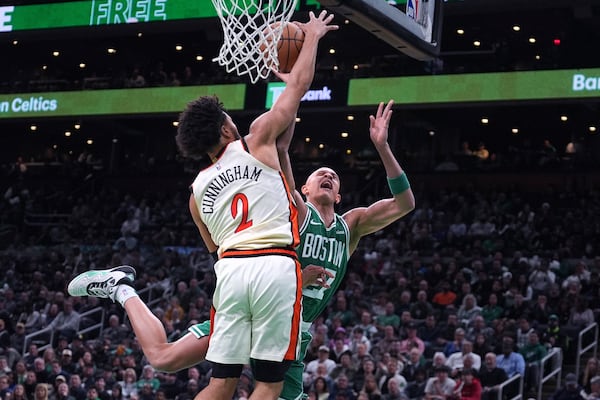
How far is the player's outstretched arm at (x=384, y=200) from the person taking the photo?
6275mm

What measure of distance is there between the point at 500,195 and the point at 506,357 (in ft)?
24.0

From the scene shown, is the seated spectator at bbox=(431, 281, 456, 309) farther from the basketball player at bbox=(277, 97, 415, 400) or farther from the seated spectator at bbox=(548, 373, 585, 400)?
the basketball player at bbox=(277, 97, 415, 400)

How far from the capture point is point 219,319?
16.5 feet

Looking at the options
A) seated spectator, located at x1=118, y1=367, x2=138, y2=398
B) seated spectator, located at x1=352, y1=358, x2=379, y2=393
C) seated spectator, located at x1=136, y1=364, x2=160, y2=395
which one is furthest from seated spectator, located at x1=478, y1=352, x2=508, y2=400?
seated spectator, located at x1=118, y1=367, x2=138, y2=398

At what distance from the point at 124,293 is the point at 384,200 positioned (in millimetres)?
1843

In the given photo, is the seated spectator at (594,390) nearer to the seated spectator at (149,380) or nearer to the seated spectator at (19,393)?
the seated spectator at (149,380)

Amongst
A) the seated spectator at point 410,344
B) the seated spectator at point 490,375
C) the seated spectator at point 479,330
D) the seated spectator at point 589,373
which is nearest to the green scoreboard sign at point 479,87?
the seated spectator at point 479,330

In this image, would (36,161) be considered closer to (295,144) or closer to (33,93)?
(33,93)

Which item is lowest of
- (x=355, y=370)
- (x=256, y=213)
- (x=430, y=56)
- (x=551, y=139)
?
(x=355, y=370)

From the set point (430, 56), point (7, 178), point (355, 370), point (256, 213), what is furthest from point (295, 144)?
point (256, 213)

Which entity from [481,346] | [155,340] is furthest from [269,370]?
[481,346]

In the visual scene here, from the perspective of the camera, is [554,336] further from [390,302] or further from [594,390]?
[390,302]

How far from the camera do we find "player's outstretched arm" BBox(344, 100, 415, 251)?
6.28 meters

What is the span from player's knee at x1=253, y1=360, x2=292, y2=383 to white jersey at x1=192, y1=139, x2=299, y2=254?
585 millimetres
